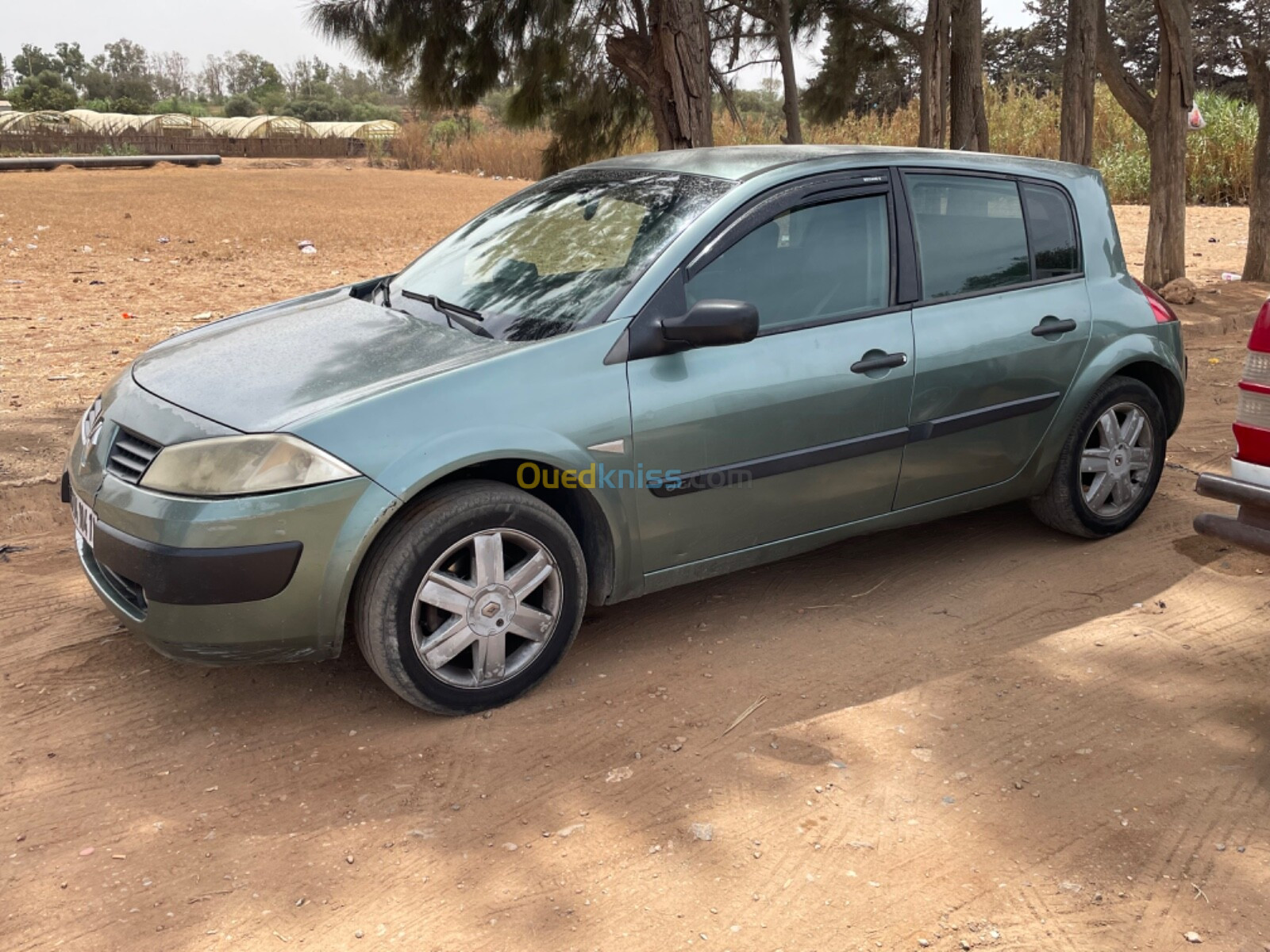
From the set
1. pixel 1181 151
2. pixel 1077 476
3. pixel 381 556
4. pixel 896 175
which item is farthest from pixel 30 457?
pixel 1181 151

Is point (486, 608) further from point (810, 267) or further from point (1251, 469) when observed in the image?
point (1251, 469)

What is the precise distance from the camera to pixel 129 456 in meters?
3.58

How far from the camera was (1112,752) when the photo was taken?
352 cm

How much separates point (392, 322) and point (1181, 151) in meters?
9.10

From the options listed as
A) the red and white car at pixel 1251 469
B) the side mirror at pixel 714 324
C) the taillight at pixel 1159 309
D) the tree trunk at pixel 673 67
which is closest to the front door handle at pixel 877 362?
the side mirror at pixel 714 324

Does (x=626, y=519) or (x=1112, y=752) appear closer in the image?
(x=1112, y=752)

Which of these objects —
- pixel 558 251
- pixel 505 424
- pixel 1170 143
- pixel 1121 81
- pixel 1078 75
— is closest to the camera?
pixel 505 424

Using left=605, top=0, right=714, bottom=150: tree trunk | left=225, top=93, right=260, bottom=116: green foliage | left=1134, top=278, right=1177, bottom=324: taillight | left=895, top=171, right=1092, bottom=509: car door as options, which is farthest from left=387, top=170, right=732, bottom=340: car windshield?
left=225, top=93, right=260, bottom=116: green foliage

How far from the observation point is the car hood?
3.51 metres

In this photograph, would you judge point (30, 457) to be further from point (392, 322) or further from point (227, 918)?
point (227, 918)

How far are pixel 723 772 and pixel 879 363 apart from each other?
1622 mm

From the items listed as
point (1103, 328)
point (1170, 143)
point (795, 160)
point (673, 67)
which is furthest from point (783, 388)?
point (1170, 143)

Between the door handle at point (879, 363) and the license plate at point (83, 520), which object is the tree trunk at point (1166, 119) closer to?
the door handle at point (879, 363)

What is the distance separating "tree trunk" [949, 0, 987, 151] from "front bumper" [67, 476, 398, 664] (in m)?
8.62
